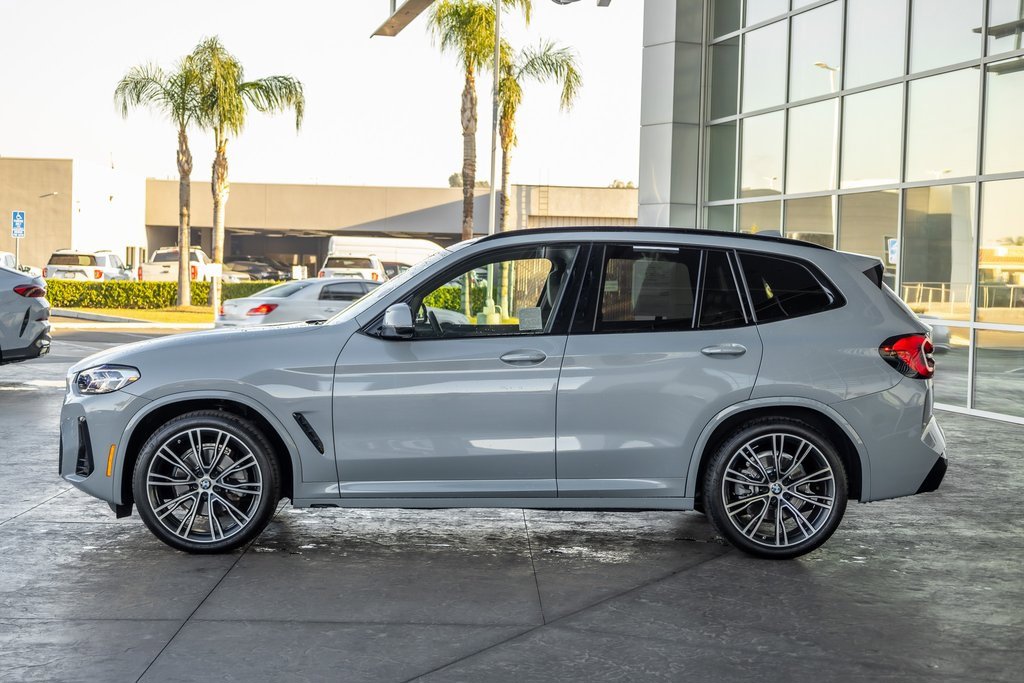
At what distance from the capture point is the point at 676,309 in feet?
21.4

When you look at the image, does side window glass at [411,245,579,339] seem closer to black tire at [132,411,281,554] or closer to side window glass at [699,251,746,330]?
side window glass at [699,251,746,330]

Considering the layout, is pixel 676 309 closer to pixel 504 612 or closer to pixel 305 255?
pixel 504 612

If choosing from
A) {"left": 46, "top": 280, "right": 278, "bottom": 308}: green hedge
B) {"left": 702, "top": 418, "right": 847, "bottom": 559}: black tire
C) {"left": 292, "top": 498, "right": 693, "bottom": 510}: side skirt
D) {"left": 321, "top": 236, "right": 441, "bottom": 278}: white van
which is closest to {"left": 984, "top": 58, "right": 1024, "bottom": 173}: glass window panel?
{"left": 702, "top": 418, "right": 847, "bottom": 559}: black tire

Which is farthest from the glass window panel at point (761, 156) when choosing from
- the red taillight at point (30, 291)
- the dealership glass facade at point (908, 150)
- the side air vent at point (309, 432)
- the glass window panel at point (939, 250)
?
the side air vent at point (309, 432)

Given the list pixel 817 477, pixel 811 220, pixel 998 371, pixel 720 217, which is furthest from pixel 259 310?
pixel 817 477

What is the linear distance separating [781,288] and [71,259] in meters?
37.1

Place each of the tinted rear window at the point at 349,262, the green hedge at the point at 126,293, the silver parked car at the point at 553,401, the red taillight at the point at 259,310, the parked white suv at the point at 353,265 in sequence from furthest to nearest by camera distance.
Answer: the green hedge at the point at 126,293, the tinted rear window at the point at 349,262, the parked white suv at the point at 353,265, the red taillight at the point at 259,310, the silver parked car at the point at 553,401

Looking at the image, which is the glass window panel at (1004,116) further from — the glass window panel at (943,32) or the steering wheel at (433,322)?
the steering wheel at (433,322)

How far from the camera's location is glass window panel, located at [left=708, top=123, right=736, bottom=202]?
1939 centimetres

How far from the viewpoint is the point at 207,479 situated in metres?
6.37

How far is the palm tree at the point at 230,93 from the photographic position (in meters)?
39.1

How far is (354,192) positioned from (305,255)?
1277cm

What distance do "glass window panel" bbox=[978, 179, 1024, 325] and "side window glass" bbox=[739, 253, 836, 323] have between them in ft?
24.4

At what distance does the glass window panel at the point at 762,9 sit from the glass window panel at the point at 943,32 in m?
3.24
